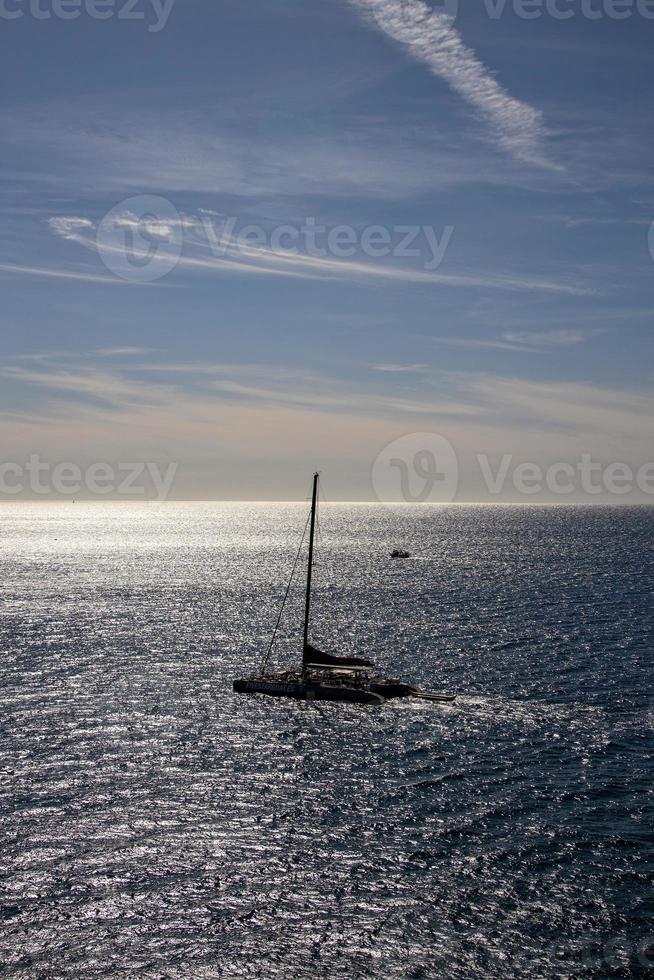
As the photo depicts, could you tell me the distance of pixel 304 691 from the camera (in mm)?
76625

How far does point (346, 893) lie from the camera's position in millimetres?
40281

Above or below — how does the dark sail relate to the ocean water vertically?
above

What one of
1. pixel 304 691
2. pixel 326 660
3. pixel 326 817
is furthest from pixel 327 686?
pixel 326 817

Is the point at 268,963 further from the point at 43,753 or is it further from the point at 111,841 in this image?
the point at 43,753

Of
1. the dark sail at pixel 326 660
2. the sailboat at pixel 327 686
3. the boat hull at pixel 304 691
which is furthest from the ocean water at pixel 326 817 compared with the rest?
the dark sail at pixel 326 660

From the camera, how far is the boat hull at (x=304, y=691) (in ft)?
247

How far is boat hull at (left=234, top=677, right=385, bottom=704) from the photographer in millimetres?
75375

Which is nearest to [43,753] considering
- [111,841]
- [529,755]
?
[111,841]

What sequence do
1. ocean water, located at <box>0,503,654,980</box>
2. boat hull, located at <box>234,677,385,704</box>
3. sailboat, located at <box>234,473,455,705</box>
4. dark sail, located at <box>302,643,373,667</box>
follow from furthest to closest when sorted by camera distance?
1. dark sail, located at <box>302,643,373,667</box>
2. sailboat, located at <box>234,473,455,705</box>
3. boat hull, located at <box>234,677,385,704</box>
4. ocean water, located at <box>0,503,654,980</box>

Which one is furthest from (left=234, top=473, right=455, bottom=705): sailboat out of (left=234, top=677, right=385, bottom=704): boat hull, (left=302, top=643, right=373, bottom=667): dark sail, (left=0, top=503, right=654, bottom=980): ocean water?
(left=0, top=503, right=654, bottom=980): ocean water

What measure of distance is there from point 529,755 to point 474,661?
32523 mm

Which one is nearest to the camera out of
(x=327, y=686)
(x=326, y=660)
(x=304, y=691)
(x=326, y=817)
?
(x=326, y=817)

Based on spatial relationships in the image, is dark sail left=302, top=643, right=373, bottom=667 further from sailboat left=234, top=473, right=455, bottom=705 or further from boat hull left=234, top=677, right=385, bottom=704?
boat hull left=234, top=677, right=385, bottom=704

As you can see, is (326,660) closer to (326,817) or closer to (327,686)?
(327,686)
